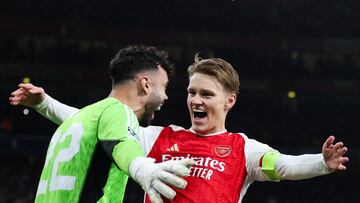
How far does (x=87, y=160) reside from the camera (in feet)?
8.98

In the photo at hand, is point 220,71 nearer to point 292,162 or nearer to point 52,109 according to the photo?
point 292,162

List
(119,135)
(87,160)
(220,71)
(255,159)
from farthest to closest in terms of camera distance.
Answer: (220,71)
(255,159)
(87,160)
(119,135)

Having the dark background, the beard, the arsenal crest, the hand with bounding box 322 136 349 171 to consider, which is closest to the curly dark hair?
the beard

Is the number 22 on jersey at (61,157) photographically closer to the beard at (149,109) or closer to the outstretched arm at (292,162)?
the beard at (149,109)

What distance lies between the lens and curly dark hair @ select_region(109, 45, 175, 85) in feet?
10.2

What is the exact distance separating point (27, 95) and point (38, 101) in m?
0.12

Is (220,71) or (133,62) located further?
(220,71)

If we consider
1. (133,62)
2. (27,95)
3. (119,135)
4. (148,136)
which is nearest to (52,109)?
(27,95)

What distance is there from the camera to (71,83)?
1855cm

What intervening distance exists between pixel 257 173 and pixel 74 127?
1057 millimetres

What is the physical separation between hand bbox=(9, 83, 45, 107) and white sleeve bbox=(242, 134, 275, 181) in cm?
132

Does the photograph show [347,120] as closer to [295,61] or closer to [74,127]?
[295,61]

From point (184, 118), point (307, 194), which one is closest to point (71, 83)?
point (184, 118)

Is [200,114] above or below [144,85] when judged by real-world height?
below
